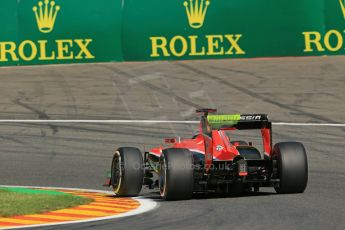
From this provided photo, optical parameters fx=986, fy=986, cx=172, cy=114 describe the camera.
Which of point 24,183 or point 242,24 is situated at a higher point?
point 242,24

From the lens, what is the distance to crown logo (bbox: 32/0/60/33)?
952 inches

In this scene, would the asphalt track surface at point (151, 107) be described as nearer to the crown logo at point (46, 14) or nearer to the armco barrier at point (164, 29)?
the armco barrier at point (164, 29)

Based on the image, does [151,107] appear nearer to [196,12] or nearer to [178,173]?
[196,12]

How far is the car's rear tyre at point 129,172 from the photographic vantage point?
42.8ft

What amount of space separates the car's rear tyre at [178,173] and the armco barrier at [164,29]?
453 inches

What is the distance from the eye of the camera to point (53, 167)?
17.2 m

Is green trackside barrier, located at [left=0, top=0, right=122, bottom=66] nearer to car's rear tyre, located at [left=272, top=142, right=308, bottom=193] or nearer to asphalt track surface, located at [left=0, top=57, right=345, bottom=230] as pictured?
asphalt track surface, located at [left=0, top=57, right=345, bottom=230]

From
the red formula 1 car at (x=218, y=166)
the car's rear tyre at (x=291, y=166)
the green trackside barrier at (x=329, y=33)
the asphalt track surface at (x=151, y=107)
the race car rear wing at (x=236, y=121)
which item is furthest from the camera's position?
the green trackside barrier at (x=329, y=33)

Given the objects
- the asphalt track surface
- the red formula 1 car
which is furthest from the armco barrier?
the red formula 1 car

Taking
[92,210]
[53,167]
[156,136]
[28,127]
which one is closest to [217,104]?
[156,136]

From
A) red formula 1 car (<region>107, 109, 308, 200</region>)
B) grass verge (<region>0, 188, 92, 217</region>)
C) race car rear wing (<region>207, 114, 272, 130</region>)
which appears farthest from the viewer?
race car rear wing (<region>207, 114, 272, 130</region>)

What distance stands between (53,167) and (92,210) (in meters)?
5.96

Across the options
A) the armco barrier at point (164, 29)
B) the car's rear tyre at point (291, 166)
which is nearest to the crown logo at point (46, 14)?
the armco barrier at point (164, 29)

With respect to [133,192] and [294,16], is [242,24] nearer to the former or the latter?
[294,16]
